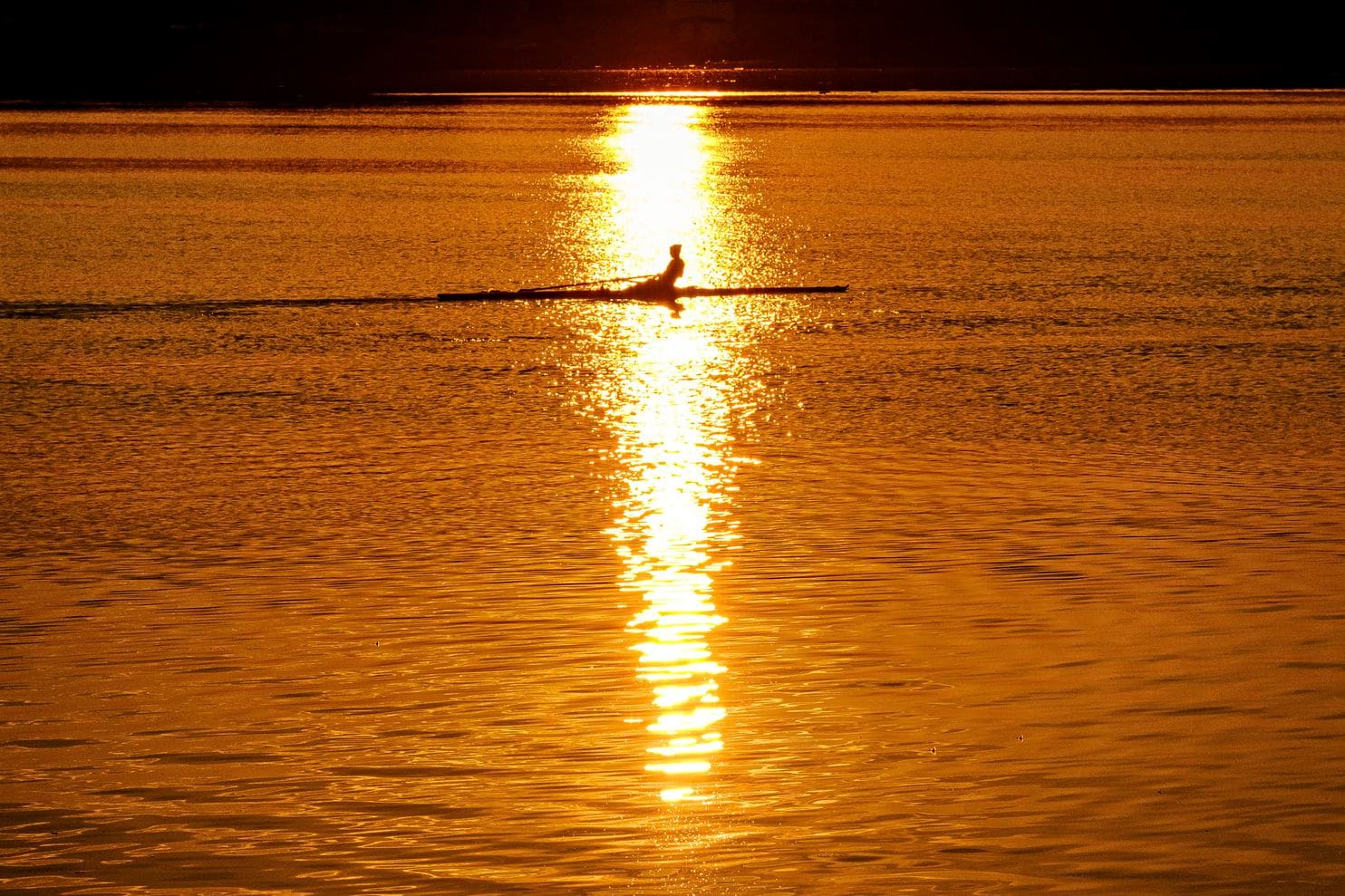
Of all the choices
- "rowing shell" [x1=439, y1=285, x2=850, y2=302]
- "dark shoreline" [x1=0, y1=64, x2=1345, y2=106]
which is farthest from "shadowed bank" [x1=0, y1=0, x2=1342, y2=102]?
"rowing shell" [x1=439, y1=285, x2=850, y2=302]

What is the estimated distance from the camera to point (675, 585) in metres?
16.0

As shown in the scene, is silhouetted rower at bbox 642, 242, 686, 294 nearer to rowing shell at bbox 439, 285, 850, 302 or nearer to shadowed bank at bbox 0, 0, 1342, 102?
rowing shell at bbox 439, 285, 850, 302

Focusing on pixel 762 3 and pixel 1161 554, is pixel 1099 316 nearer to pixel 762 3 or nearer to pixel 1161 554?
pixel 1161 554

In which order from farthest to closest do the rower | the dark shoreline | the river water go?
the dark shoreline, the rower, the river water

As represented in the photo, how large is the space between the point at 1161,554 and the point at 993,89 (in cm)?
16095

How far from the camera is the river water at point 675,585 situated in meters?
10.9

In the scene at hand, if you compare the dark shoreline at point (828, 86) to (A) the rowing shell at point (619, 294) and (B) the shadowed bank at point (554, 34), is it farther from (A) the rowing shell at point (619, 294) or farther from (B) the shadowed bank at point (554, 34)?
(A) the rowing shell at point (619, 294)

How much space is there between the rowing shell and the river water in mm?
368

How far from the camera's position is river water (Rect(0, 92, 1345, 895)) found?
35.7ft

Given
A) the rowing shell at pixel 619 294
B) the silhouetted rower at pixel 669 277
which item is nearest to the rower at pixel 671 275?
the silhouetted rower at pixel 669 277

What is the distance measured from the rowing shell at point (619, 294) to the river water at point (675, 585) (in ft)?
1.21

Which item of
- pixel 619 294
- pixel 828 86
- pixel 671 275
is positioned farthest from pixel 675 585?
pixel 828 86

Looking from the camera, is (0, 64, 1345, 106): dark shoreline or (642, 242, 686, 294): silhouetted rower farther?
(0, 64, 1345, 106): dark shoreline

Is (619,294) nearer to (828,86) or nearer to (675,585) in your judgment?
(675,585)
